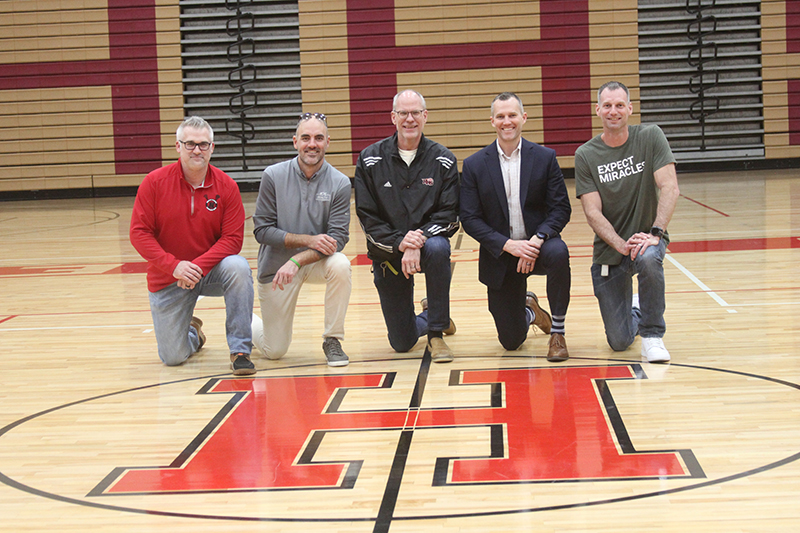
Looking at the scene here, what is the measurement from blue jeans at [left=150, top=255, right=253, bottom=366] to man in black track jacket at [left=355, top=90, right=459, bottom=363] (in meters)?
0.60

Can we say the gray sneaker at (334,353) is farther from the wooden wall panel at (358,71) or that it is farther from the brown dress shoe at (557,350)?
the wooden wall panel at (358,71)

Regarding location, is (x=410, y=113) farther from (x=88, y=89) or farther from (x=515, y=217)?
(x=88, y=89)

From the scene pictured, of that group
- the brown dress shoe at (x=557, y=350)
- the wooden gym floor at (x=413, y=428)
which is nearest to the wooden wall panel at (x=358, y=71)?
the wooden gym floor at (x=413, y=428)

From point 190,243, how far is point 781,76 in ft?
37.8

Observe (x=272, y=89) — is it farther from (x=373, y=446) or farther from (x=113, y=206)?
(x=373, y=446)

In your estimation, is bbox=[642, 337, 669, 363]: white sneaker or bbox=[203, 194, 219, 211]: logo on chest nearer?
bbox=[642, 337, 669, 363]: white sneaker

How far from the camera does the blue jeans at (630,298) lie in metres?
3.48

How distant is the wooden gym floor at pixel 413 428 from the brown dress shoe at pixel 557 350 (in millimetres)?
79

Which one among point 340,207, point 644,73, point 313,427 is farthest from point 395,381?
point 644,73

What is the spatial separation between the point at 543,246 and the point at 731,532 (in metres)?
1.80

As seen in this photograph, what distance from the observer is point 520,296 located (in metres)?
3.75

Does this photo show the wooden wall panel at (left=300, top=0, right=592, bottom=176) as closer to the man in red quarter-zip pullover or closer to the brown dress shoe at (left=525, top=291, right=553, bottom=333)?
the brown dress shoe at (left=525, top=291, right=553, bottom=333)

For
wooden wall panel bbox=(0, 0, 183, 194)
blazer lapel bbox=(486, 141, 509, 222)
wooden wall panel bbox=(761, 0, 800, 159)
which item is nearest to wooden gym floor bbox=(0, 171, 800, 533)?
blazer lapel bbox=(486, 141, 509, 222)

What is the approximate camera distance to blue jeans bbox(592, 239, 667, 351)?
3480mm
